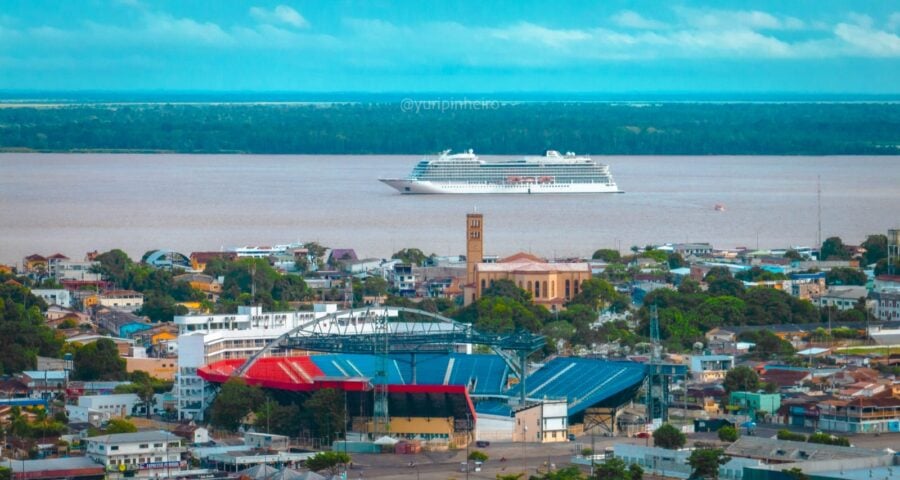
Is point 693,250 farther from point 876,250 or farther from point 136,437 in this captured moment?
point 136,437

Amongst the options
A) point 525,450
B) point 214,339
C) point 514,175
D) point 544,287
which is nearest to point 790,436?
point 525,450

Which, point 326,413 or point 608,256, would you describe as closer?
point 326,413

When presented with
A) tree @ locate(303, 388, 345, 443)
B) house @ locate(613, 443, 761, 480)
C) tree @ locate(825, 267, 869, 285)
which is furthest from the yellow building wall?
tree @ locate(825, 267, 869, 285)

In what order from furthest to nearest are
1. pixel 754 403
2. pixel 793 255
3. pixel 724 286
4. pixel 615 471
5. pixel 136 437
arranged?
pixel 793 255 → pixel 724 286 → pixel 754 403 → pixel 136 437 → pixel 615 471

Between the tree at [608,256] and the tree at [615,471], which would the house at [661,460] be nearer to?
the tree at [615,471]

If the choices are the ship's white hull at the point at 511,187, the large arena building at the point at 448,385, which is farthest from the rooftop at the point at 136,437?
the ship's white hull at the point at 511,187

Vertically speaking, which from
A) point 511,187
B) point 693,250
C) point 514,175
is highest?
point 693,250

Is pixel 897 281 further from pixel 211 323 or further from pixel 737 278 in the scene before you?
pixel 211 323
